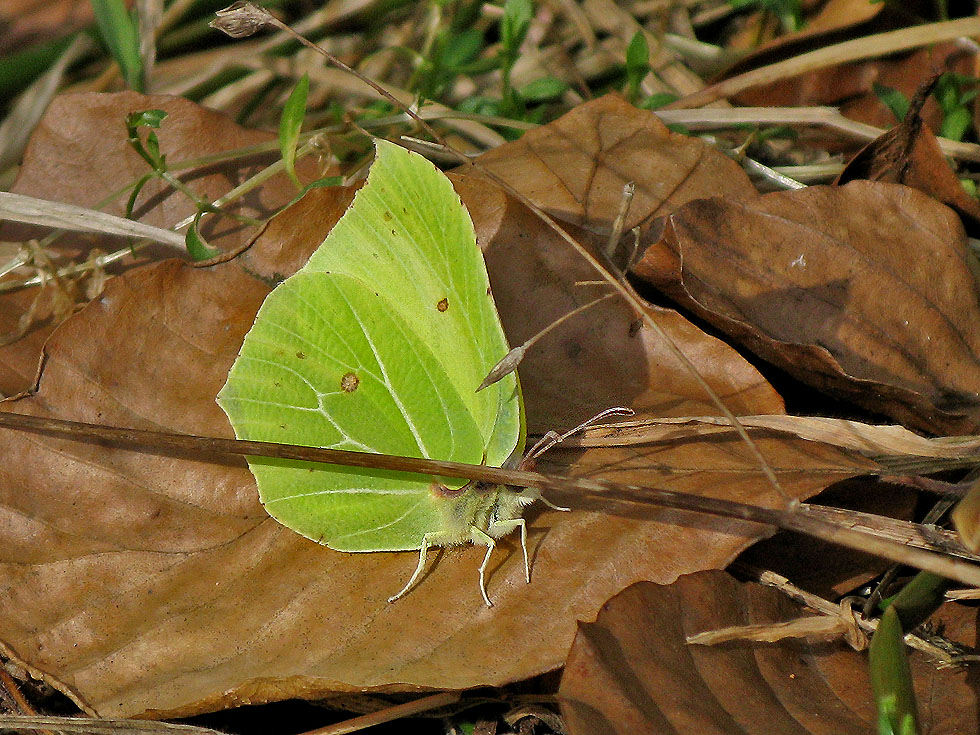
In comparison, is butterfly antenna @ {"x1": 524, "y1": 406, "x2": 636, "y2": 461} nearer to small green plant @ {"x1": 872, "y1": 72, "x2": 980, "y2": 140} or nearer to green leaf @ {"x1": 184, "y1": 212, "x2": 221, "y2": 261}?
green leaf @ {"x1": 184, "y1": 212, "x2": 221, "y2": 261}

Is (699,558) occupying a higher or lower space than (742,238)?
lower

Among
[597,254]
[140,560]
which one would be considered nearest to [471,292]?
[597,254]

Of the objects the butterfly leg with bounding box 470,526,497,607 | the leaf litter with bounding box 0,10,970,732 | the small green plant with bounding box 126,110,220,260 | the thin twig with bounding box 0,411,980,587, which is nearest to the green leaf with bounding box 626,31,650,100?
the leaf litter with bounding box 0,10,970,732

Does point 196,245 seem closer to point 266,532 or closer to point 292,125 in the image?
Result: point 292,125

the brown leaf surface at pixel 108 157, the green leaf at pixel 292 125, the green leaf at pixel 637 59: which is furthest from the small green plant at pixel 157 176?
the green leaf at pixel 637 59

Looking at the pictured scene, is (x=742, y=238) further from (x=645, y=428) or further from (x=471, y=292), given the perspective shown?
(x=471, y=292)

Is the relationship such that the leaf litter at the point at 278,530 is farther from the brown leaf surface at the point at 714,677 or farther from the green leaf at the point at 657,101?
the green leaf at the point at 657,101
